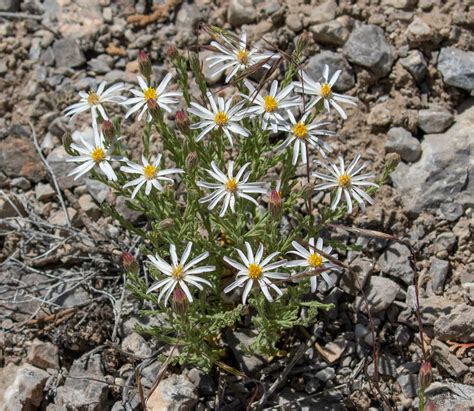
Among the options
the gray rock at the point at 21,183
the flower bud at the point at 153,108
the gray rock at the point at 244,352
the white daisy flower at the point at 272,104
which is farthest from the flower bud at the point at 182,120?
the gray rock at the point at 21,183

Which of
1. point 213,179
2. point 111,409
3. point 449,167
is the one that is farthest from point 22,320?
point 449,167

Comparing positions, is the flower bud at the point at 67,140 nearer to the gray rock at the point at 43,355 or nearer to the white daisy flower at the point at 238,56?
the white daisy flower at the point at 238,56

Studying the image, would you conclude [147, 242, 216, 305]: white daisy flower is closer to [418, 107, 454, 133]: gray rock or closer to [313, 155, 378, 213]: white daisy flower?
[313, 155, 378, 213]: white daisy flower

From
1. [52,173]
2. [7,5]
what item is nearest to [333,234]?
[52,173]

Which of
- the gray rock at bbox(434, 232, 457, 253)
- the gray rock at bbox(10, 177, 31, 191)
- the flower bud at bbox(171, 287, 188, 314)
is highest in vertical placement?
the flower bud at bbox(171, 287, 188, 314)

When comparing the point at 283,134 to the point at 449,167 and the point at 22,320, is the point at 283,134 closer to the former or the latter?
the point at 449,167

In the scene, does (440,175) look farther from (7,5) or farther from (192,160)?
(7,5)

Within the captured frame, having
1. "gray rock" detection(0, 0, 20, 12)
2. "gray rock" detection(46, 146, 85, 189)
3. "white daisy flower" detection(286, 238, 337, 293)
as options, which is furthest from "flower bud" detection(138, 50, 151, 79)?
"gray rock" detection(0, 0, 20, 12)
